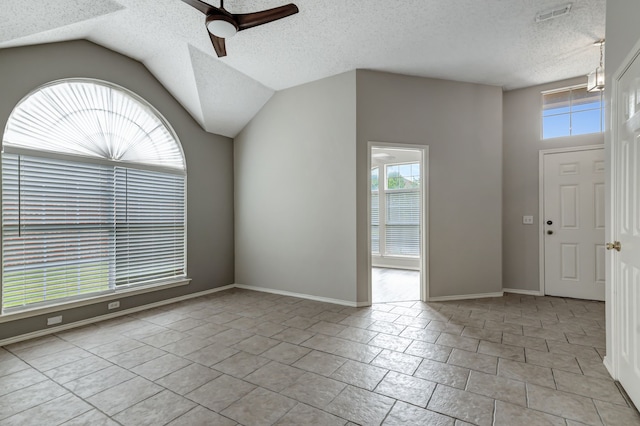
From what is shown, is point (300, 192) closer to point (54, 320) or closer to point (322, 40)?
point (322, 40)

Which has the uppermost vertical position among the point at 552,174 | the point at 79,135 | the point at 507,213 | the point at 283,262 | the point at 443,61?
the point at 443,61

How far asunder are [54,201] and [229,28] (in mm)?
2524

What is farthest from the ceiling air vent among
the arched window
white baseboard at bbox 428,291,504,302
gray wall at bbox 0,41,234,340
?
the arched window

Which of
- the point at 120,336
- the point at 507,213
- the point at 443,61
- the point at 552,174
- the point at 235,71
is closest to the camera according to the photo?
the point at 120,336

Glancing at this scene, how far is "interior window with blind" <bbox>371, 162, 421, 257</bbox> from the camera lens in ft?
22.3

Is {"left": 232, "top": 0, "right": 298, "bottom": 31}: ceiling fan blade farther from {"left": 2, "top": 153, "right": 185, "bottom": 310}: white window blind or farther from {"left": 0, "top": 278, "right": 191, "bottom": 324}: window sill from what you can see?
{"left": 0, "top": 278, "right": 191, "bottom": 324}: window sill

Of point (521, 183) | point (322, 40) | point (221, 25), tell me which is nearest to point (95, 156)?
point (221, 25)

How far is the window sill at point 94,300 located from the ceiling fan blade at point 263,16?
326cm

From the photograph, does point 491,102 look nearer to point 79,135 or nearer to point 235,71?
point 235,71

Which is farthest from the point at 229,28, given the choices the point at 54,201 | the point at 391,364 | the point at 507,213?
the point at 507,213

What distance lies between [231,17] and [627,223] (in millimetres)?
3122

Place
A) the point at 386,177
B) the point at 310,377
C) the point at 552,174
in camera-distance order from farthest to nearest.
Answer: the point at 386,177 < the point at 552,174 < the point at 310,377

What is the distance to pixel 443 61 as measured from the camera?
3.83 metres

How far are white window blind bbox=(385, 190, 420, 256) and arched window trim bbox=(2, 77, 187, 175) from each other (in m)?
4.41
